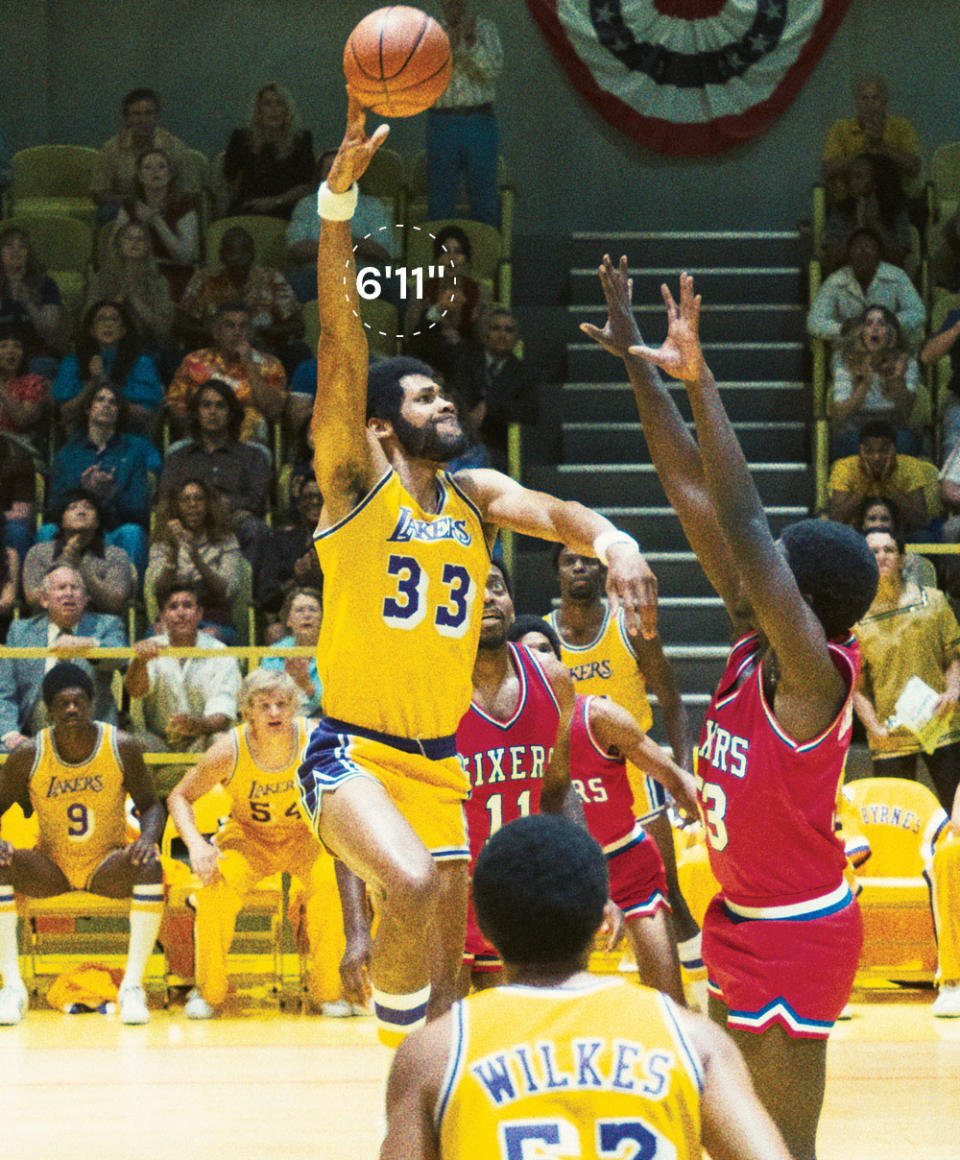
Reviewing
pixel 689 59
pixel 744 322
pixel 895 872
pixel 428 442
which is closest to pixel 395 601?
pixel 428 442

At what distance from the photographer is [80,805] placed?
24.6 feet

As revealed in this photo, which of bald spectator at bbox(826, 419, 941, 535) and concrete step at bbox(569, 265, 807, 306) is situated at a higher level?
concrete step at bbox(569, 265, 807, 306)

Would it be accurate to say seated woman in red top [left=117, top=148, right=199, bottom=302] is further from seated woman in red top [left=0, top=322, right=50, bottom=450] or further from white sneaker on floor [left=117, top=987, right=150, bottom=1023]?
white sneaker on floor [left=117, top=987, right=150, bottom=1023]

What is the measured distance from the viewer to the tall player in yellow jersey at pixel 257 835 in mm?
7203

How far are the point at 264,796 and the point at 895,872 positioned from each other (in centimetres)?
278

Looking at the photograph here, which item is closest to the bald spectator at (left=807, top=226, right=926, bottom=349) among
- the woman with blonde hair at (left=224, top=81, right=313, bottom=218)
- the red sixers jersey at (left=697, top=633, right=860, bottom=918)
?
the woman with blonde hair at (left=224, top=81, right=313, bottom=218)

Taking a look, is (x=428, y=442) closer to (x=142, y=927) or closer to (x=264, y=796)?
(x=264, y=796)

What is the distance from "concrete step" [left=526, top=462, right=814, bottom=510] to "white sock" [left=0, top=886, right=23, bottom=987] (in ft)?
15.2

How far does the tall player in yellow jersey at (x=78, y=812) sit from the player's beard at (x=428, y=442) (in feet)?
12.0

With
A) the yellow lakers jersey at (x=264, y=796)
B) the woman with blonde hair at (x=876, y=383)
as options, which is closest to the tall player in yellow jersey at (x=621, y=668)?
the yellow lakers jersey at (x=264, y=796)

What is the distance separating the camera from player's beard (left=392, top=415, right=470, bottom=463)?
13.6ft

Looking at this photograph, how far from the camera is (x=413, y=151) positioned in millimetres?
12758

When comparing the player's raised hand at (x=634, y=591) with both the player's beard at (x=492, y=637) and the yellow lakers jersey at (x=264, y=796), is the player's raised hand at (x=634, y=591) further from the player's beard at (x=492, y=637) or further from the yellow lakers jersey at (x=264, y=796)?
the yellow lakers jersey at (x=264, y=796)

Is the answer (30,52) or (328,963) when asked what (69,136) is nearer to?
(30,52)
